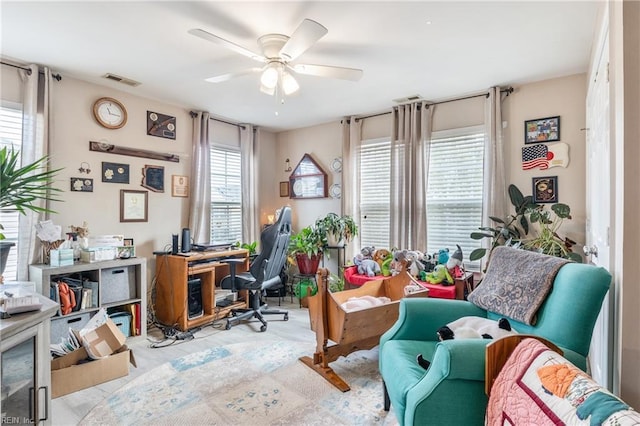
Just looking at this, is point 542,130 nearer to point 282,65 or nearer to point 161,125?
point 282,65

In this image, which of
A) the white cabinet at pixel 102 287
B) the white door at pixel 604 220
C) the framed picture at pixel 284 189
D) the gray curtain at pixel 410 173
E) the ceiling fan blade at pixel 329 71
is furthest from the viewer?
the framed picture at pixel 284 189

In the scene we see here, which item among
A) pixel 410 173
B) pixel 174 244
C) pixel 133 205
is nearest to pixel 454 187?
pixel 410 173

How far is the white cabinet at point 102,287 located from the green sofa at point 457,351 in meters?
2.44

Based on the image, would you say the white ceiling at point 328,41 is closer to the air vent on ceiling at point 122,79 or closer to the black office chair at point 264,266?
the air vent on ceiling at point 122,79

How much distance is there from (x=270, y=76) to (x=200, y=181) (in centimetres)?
202

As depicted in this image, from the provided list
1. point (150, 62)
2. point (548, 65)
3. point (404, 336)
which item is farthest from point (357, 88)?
point (404, 336)

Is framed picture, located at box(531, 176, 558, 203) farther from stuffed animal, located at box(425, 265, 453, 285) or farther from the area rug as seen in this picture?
the area rug

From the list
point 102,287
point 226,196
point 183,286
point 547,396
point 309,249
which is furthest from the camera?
point 226,196

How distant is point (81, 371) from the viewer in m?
2.27

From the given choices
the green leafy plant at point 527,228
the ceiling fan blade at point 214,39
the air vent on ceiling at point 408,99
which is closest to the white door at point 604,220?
the green leafy plant at point 527,228

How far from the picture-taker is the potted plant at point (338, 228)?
426 centimetres

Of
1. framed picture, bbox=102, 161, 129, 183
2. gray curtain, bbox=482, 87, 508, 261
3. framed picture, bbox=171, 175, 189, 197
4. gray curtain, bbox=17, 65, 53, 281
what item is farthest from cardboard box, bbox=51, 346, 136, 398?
gray curtain, bbox=482, 87, 508, 261

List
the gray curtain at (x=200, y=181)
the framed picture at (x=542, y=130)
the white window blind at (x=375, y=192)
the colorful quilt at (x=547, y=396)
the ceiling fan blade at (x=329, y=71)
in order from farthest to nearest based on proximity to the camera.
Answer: the white window blind at (x=375, y=192)
the gray curtain at (x=200, y=181)
the framed picture at (x=542, y=130)
the ceiling fan blade at (x=329, y=71)
the colorful quilt at (x=547, y=396)

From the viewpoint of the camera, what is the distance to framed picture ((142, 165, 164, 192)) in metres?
3.64
